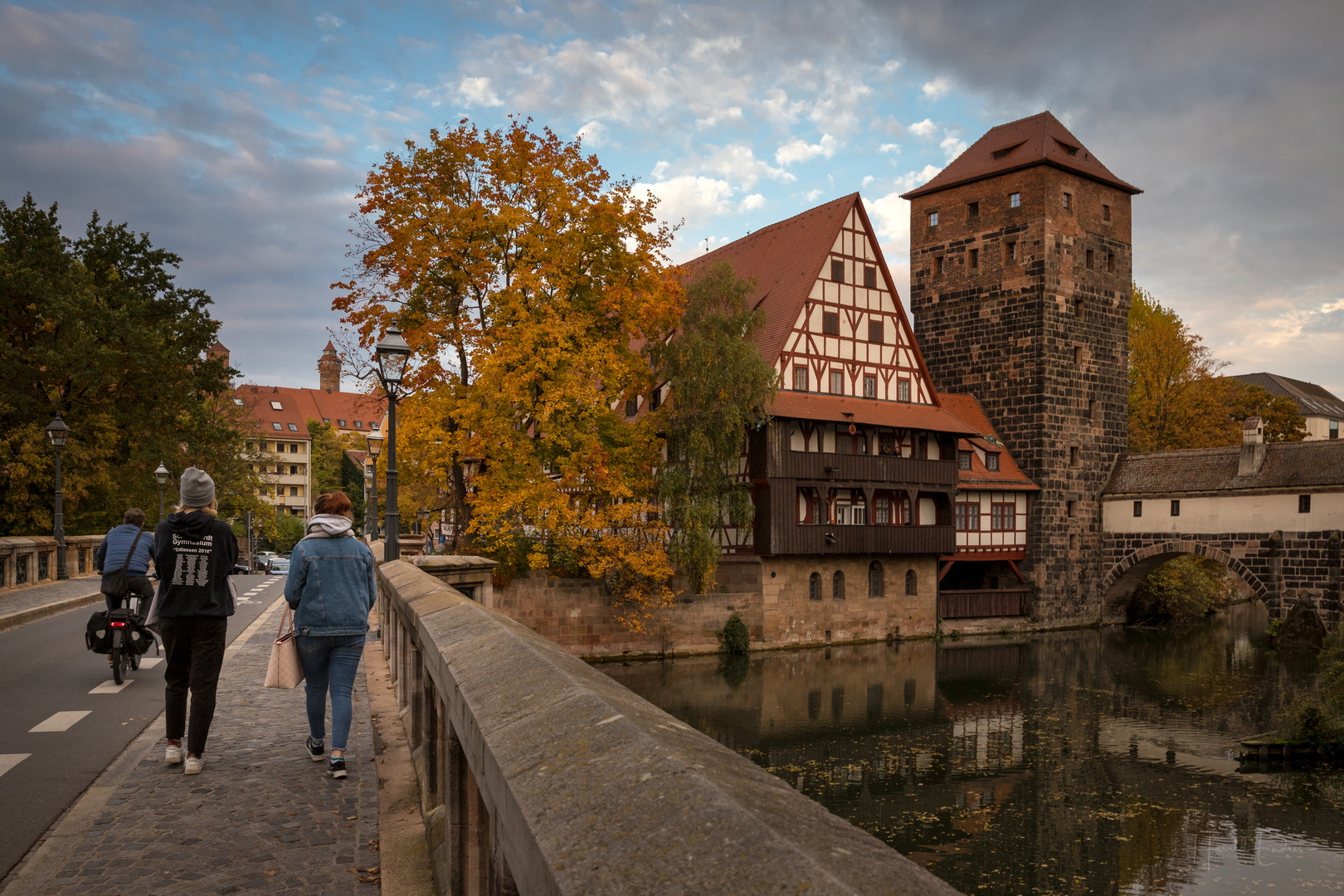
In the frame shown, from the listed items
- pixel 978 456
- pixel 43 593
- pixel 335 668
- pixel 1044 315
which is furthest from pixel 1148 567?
pixel 335 668

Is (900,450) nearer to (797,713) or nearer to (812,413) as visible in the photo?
(812,413)

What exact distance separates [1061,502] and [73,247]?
121 feet

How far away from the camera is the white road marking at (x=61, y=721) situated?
25.6ft

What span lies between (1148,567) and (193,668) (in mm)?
43740

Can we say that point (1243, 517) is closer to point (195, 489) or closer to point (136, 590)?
point (136, 590)

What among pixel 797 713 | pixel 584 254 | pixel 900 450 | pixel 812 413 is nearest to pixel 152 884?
pixel 797 713

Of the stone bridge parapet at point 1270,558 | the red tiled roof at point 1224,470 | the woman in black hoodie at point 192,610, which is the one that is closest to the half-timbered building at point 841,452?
the stone bridge parapet at point 1270,558

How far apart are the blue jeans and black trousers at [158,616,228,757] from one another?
0.47 m

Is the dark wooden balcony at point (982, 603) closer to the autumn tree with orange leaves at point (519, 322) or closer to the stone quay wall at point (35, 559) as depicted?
the autumn tree with orange leaves at point (519, 322)

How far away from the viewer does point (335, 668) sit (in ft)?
19.7

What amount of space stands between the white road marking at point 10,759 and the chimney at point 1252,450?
4092 centimetres

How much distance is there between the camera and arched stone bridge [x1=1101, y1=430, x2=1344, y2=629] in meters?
36.5

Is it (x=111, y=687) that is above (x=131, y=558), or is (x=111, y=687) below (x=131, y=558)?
below

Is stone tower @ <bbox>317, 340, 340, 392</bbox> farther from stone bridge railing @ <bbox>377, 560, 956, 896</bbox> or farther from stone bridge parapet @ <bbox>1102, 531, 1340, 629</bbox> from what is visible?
stone bridge railing @ <bbox>377, 560, 956, 896</bbox>
